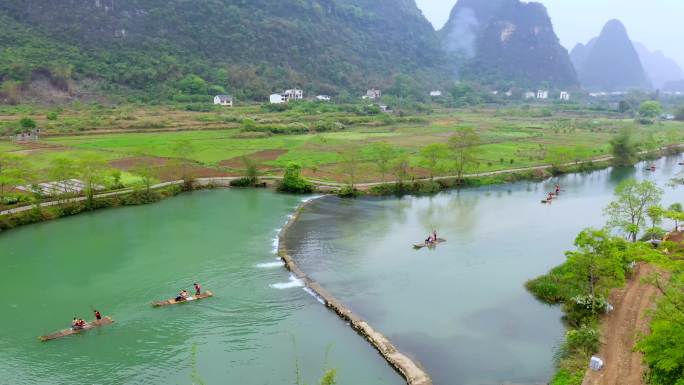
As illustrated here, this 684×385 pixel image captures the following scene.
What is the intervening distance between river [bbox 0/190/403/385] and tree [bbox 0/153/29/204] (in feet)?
11.0

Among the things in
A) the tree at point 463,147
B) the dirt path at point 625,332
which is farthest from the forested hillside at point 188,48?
the dirt path at point 625,332

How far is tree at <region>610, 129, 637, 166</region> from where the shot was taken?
2341 inches

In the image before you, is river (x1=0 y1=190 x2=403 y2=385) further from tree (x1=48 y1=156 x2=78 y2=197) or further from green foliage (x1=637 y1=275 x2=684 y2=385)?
green foliage (x1=637 y1=275 x2=684 y2=385)

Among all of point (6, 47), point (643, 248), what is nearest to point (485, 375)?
point (643, 248)

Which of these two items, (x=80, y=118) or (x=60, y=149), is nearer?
(x=60, y=149)

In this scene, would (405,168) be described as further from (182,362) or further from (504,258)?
(182,362)

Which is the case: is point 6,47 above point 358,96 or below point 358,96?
above

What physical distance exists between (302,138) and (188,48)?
258ft

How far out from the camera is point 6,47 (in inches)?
4163

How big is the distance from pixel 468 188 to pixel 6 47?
103 m

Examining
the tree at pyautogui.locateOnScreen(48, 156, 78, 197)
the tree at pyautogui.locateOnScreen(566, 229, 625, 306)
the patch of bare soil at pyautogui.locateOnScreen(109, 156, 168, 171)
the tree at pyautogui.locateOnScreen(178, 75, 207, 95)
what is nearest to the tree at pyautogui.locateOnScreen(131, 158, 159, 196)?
the patch of bare soil at pyautogui.locateOnScreen(109, 156, 168, 171)

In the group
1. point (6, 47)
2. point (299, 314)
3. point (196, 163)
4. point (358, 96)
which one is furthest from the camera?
point (358, 96)

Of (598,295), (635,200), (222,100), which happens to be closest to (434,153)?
(635,200)

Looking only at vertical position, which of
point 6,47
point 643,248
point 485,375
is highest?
point 6,47
